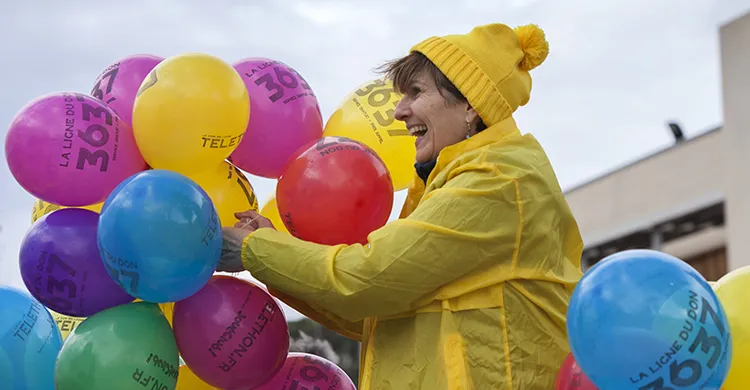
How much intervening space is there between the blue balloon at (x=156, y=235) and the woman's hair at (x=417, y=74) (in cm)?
81

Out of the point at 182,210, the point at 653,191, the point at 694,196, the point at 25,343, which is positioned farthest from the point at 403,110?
the point at 653,191

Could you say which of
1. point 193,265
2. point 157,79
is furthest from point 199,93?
point 193,265

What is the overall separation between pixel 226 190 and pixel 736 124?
56.8 ft

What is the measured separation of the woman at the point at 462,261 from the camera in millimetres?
3244

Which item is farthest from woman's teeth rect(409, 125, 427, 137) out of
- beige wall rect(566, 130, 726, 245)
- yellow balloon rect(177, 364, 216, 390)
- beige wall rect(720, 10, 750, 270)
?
beige wall rect(566, 130, 726, 245)

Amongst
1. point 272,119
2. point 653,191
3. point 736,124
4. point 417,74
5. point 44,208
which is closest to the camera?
point 417,74

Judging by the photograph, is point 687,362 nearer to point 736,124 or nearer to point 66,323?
point 66,323

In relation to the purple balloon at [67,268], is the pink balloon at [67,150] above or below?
above

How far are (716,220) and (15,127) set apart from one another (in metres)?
20.0

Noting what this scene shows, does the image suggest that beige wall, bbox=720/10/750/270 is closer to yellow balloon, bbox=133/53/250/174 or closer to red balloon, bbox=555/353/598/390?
red balloon, bbox=555/353/598/390

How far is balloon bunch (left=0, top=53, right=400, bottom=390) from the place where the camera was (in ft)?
11.1

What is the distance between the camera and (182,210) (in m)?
3.27

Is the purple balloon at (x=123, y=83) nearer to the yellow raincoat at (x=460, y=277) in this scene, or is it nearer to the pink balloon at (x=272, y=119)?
the pink balloon at (x=272, y=119)

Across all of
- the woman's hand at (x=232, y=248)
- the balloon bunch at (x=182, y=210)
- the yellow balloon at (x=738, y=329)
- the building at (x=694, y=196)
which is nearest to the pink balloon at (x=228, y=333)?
the balloon bunch at (x=182, y=210)
